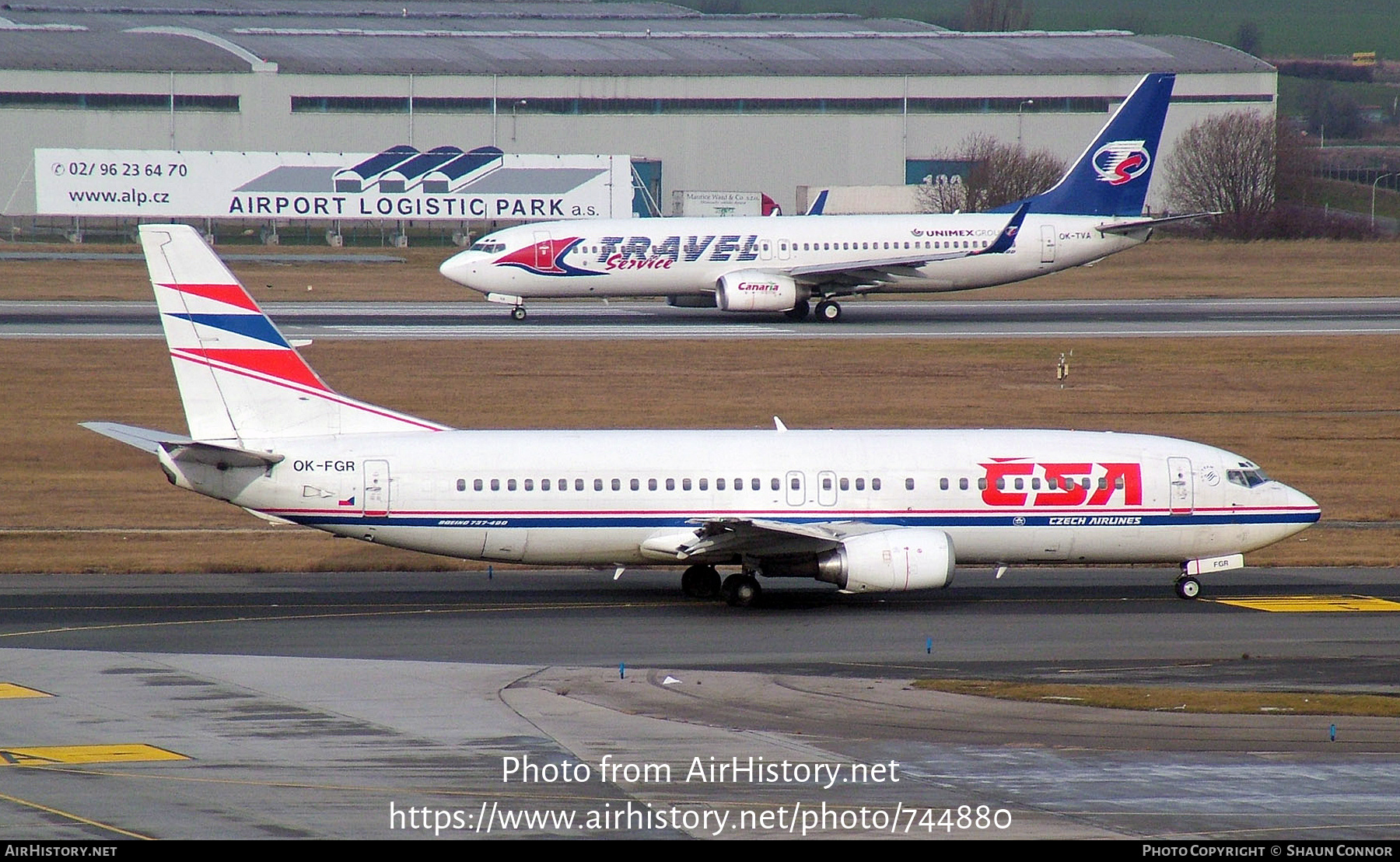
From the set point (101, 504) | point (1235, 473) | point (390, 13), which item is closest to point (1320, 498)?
point (1235, 473)

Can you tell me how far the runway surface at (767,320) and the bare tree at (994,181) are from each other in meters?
35.0

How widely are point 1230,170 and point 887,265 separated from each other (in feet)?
196

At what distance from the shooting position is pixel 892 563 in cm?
3017

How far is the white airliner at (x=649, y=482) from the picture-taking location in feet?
104

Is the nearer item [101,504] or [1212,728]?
[1212,728]

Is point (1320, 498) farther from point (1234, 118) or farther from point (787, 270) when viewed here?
point (1234, 118)

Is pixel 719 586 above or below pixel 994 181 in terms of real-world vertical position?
below

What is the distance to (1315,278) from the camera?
302 ft

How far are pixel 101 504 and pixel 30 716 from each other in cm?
2086

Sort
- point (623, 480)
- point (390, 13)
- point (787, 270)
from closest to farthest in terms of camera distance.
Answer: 1. point (623, 480)
2. point (787, 270)
3. point (390, 13)

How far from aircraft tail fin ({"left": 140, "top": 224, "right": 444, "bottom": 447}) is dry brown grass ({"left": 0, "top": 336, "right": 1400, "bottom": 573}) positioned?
510cm

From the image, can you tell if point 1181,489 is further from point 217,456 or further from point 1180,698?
point 217,456

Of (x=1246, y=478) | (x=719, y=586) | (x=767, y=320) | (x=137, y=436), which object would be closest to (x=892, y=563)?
(x=719, y=586)

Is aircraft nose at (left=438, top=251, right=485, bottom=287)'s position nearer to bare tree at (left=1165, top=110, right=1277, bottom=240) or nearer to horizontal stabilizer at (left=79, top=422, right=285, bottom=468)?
horizontal stabilizer at (left=79, top=422, right=285, bottom=468)
